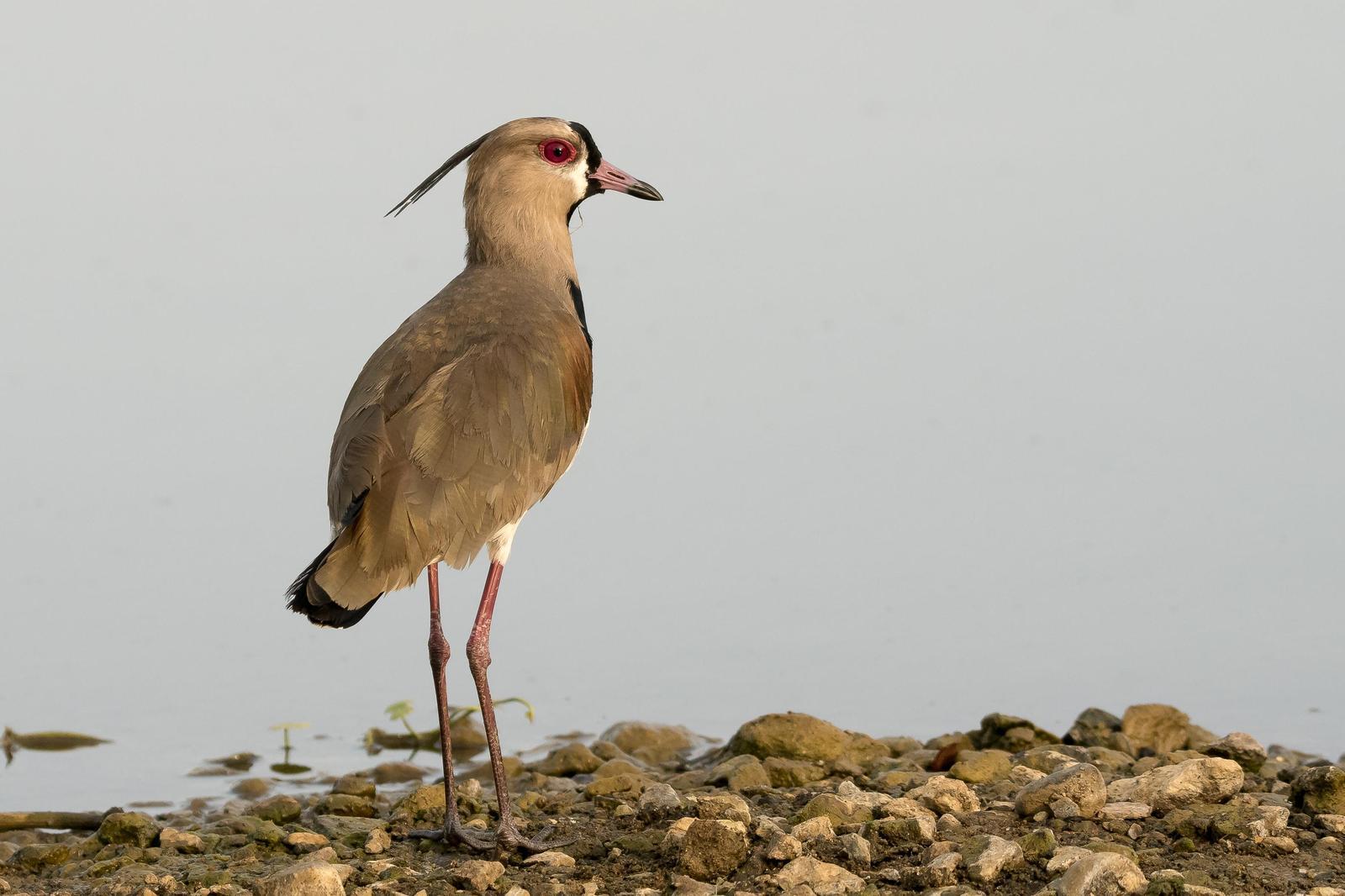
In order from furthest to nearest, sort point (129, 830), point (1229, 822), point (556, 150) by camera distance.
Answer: point (556, 150) → point (129, 830) → point (1229, 822)

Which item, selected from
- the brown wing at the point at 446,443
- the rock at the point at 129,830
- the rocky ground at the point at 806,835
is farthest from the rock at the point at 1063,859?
the rock at the point at 129,830

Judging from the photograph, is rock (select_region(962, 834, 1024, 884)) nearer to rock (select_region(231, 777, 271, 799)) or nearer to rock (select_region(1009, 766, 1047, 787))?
rock (select_region(1009, 766, 1047, 787))

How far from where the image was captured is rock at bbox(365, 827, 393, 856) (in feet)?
19.9

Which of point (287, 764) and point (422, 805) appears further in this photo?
point (287, 764)

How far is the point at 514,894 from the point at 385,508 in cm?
145

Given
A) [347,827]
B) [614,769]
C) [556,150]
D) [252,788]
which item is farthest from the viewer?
[252,788]

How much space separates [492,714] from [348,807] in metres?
0.89

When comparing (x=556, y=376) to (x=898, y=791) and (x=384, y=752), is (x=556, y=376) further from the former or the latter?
(x=384, y=752)

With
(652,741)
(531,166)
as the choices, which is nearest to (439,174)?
(531,166)

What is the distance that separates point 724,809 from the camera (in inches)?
227

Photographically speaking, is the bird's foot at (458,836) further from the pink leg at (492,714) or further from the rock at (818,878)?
the rock at (818,878)

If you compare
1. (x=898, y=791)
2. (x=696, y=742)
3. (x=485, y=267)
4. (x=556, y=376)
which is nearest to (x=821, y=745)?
(x=898, y=791)

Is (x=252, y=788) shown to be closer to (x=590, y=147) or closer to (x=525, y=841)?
(x=525, y=841)

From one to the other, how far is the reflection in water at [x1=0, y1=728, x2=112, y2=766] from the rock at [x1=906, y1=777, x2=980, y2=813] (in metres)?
4.75
